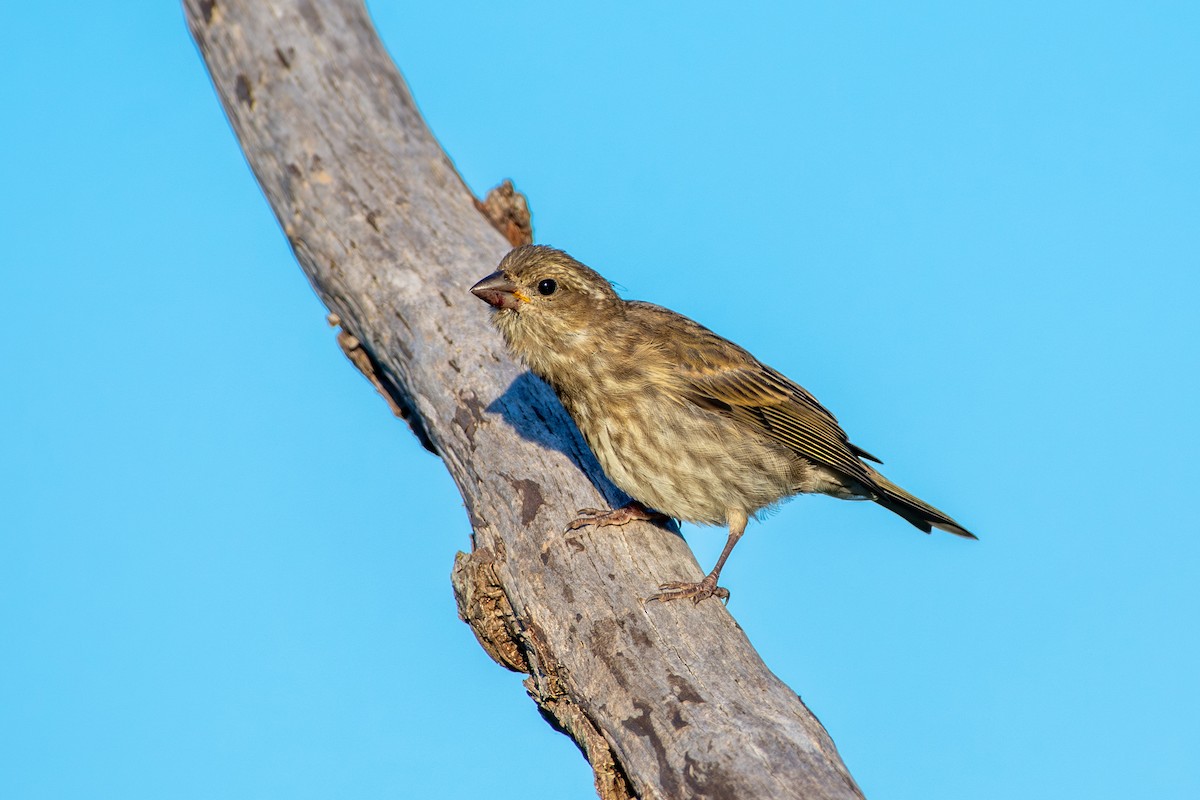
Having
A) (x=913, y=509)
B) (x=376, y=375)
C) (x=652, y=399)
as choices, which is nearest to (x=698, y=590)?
(x=652, y=399)

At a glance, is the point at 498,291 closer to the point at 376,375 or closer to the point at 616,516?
the point at 616,516

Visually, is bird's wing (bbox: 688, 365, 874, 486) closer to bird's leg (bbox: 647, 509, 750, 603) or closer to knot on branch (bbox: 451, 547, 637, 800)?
bird's leg (bbox: 647, 509, 750, 603)

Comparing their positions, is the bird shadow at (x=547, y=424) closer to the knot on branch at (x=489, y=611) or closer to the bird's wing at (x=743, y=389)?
the bird's wing at (x=743, y=389)

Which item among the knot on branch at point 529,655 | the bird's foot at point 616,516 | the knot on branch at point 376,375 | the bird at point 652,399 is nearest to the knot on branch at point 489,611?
the knot on branch at point 529,655

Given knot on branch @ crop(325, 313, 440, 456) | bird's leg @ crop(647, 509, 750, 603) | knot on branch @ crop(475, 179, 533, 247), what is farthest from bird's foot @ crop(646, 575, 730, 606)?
knot on branch @ crop(475, 179, 533, 247)

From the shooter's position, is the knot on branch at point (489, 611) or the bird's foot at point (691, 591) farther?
the knot on branch at point (489, 611)

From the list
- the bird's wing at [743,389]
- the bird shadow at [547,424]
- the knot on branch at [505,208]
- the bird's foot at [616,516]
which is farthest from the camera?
the knot on branch at [505,208]
